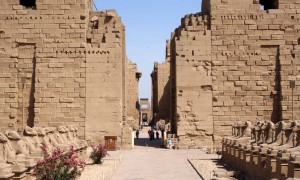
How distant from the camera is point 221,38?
2097cm

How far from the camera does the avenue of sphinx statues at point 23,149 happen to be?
789cm

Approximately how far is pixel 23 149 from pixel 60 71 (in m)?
11.3

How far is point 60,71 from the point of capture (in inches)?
807

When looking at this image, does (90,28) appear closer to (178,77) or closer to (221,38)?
(178,77)

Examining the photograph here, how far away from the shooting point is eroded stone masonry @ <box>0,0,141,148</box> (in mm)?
20328

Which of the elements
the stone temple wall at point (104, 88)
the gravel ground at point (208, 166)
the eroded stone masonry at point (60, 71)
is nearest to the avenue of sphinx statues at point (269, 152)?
the gravel ground at point (208, 166)

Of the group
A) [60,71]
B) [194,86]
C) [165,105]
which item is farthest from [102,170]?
[165,105]

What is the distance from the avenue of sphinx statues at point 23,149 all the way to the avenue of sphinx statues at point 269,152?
4.66 meters

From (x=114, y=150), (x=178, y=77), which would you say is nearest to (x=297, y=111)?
(x=178, y=77)

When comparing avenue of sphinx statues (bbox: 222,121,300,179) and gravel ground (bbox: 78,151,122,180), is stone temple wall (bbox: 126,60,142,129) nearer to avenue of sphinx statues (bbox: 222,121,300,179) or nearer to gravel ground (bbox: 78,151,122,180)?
gravel ground (bbox: 78,151,122,180)

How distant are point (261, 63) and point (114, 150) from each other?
7873 mm

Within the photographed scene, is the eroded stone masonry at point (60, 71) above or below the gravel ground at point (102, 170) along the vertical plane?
above

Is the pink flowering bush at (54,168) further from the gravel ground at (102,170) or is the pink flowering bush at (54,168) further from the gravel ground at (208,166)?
the gravel ground at (208,166)

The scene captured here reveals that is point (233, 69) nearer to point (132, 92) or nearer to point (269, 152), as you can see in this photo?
point (269, 152)
